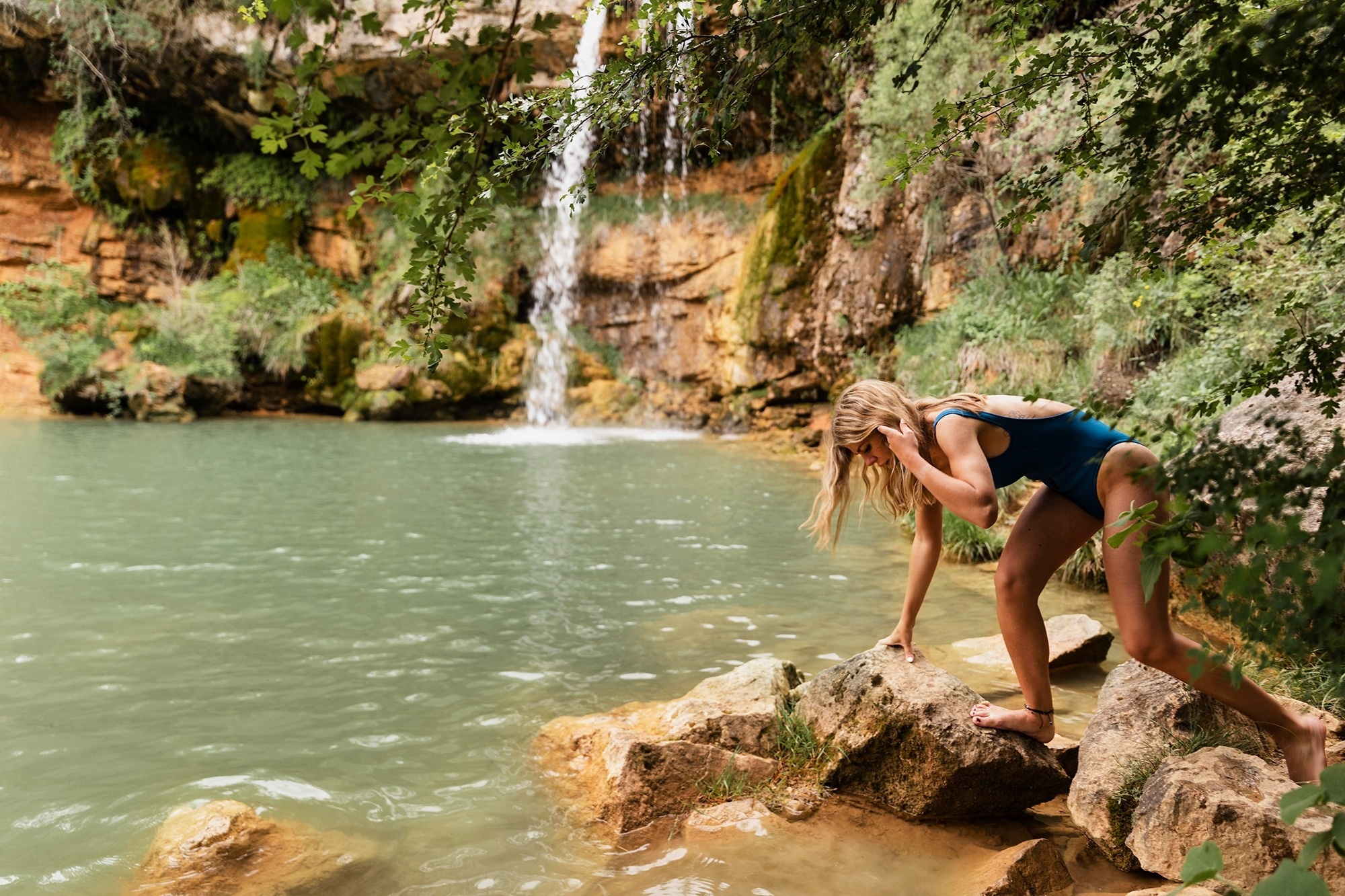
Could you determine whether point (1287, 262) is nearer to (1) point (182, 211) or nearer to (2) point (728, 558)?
(2) point (728, 558)

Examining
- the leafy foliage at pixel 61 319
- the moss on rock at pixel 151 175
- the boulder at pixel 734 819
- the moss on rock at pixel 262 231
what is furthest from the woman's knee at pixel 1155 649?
the moss on rock at pixel 151 175

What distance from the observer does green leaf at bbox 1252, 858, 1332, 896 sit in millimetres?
983

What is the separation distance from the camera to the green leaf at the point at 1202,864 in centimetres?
101

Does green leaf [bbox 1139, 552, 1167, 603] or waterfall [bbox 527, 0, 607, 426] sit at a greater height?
waterfall [bbox 527, 0, 607, 426]

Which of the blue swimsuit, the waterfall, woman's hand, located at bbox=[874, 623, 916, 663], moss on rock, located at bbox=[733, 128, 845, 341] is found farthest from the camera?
the waterfall

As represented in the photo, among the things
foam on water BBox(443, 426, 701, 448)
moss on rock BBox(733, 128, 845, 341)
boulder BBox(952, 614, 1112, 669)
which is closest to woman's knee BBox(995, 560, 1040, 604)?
boulder BBox(952, 614, 1112, 669)

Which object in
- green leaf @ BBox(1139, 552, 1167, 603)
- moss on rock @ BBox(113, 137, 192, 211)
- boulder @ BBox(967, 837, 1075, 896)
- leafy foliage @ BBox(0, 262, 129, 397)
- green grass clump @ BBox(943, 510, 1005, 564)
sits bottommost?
boulder @ BBox(967, 837, 1075, 896)

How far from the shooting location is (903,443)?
2988 mm

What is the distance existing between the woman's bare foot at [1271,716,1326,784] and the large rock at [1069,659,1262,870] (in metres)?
0.21

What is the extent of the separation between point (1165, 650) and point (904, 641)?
1046mm

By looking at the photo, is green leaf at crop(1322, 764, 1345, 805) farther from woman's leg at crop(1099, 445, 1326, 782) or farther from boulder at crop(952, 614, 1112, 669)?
boulder at crop(952, 614, 1112, 669)

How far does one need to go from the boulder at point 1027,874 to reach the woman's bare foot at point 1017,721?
494 mm

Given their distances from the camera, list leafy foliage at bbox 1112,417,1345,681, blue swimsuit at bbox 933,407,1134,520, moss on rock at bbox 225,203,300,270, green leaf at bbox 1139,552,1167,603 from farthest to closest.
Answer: moss on rock at bbox 225,203,300,270, blue swimsuit at bbox 933,407,1134,520, green leaf at bbox 1139,552,1167,603, leafy foliage at bbox 1112,417,1345,681

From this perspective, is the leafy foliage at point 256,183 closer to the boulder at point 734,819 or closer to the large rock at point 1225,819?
the boulder at point 734,819
